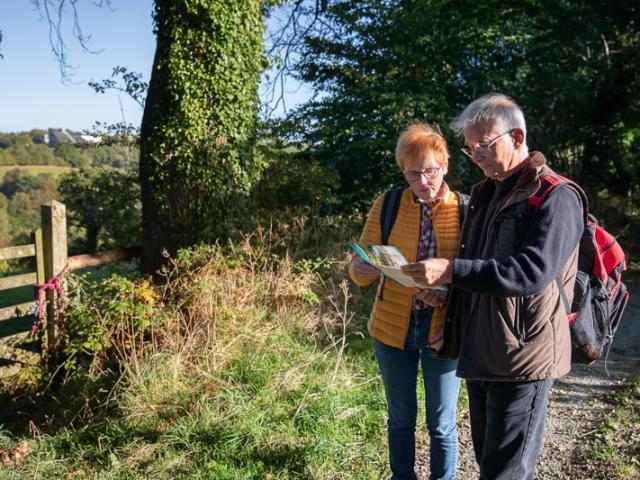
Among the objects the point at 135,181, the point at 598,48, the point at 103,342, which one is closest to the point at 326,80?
the point at 135,181

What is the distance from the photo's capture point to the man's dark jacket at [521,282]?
1859mm

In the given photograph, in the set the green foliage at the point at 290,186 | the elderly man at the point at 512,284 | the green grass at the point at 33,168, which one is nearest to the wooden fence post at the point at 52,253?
the green foliage at the point at 290,186

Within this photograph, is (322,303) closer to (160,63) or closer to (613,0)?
(160,63)

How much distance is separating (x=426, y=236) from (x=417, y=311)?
1.22ft

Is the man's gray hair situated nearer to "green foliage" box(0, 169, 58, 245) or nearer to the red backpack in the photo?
the red backpack

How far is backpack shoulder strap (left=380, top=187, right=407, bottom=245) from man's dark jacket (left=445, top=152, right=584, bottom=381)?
61 cm

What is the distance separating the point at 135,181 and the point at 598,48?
9.68 metres

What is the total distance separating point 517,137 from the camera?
2.11 m

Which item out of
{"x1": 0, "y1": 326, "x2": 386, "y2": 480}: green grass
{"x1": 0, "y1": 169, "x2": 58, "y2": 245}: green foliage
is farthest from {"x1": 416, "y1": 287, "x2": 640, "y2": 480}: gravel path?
{"x1": 0, "y1": 169, "x2": 58, "y2": 245}: green foliage

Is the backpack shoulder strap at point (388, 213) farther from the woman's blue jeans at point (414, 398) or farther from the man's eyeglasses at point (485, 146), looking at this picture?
A: the man's eyeglasses at point (485, 146)

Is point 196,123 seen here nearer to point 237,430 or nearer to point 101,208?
point 237,430

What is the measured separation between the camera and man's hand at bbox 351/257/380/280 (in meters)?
2.63

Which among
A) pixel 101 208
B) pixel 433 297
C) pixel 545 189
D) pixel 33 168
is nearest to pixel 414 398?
pixel 433 297

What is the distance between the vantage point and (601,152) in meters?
12.0
